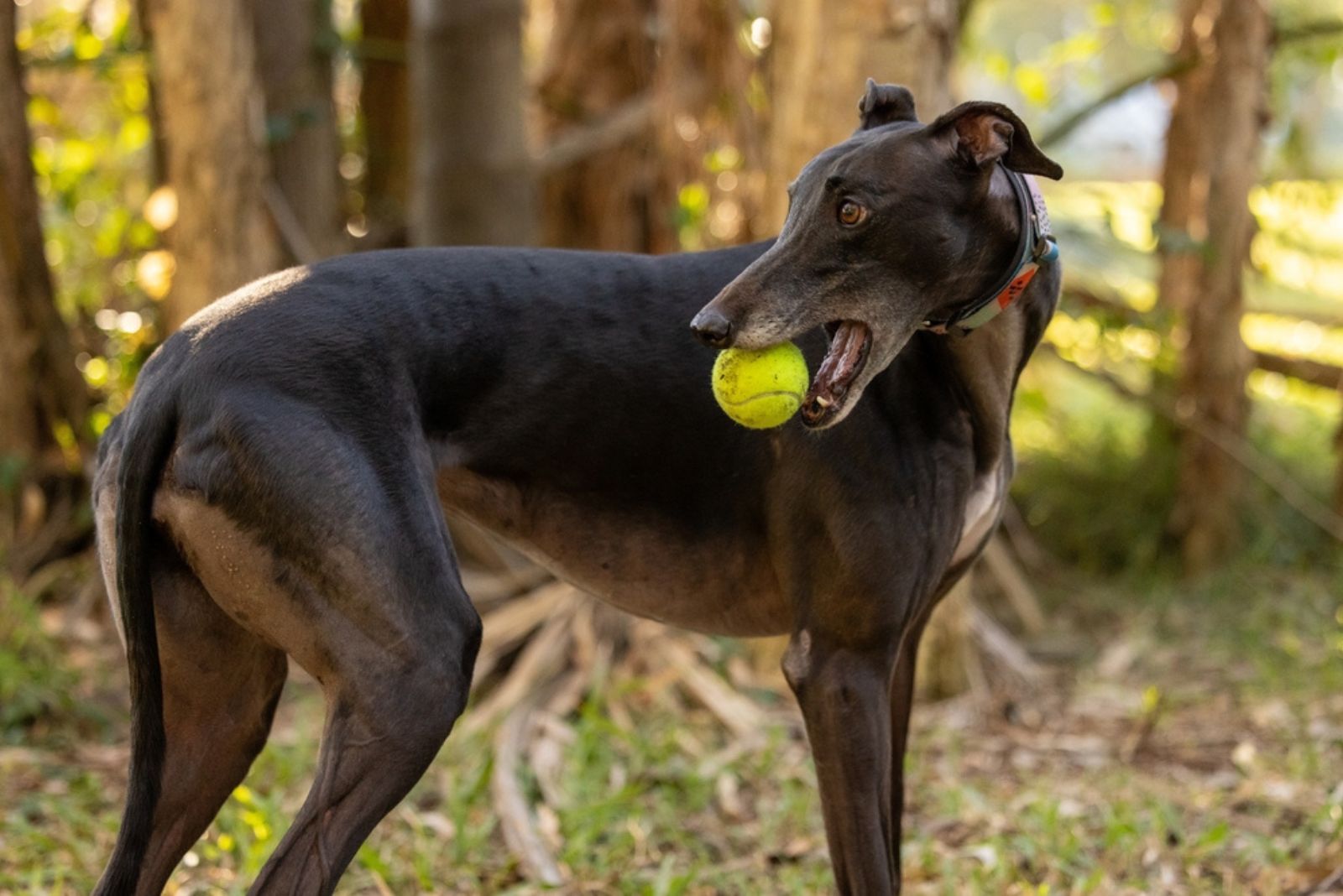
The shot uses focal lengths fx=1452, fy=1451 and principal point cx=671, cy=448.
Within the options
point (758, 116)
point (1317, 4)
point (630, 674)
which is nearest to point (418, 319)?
point (630, 674)

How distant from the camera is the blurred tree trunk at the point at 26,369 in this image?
5.18 m

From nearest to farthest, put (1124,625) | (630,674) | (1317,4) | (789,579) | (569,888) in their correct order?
(789,579) → (569,888) → (630,674) → (1124,625) → (1317,4)

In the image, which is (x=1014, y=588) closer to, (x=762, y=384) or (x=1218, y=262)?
(x=1218, y=262)

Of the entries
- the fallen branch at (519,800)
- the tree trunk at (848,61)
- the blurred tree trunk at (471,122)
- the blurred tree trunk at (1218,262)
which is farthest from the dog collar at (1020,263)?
the blurred tree trunk at (1218,262)

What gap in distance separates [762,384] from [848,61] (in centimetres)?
259

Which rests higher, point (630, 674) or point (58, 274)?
point (58, 274)

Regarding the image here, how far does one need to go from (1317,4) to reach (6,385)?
6338 mm

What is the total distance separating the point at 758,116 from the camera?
18.7 feet

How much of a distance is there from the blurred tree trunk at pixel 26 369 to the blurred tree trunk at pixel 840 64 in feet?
8.84

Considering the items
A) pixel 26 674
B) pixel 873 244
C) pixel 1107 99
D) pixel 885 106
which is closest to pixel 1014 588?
pixel 1107 99

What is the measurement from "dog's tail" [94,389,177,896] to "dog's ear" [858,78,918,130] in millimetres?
1338

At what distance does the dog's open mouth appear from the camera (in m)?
2.38

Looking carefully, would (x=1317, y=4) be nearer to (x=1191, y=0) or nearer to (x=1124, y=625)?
(x=1191, y=0)

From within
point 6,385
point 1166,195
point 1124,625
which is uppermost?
point 1166,195
